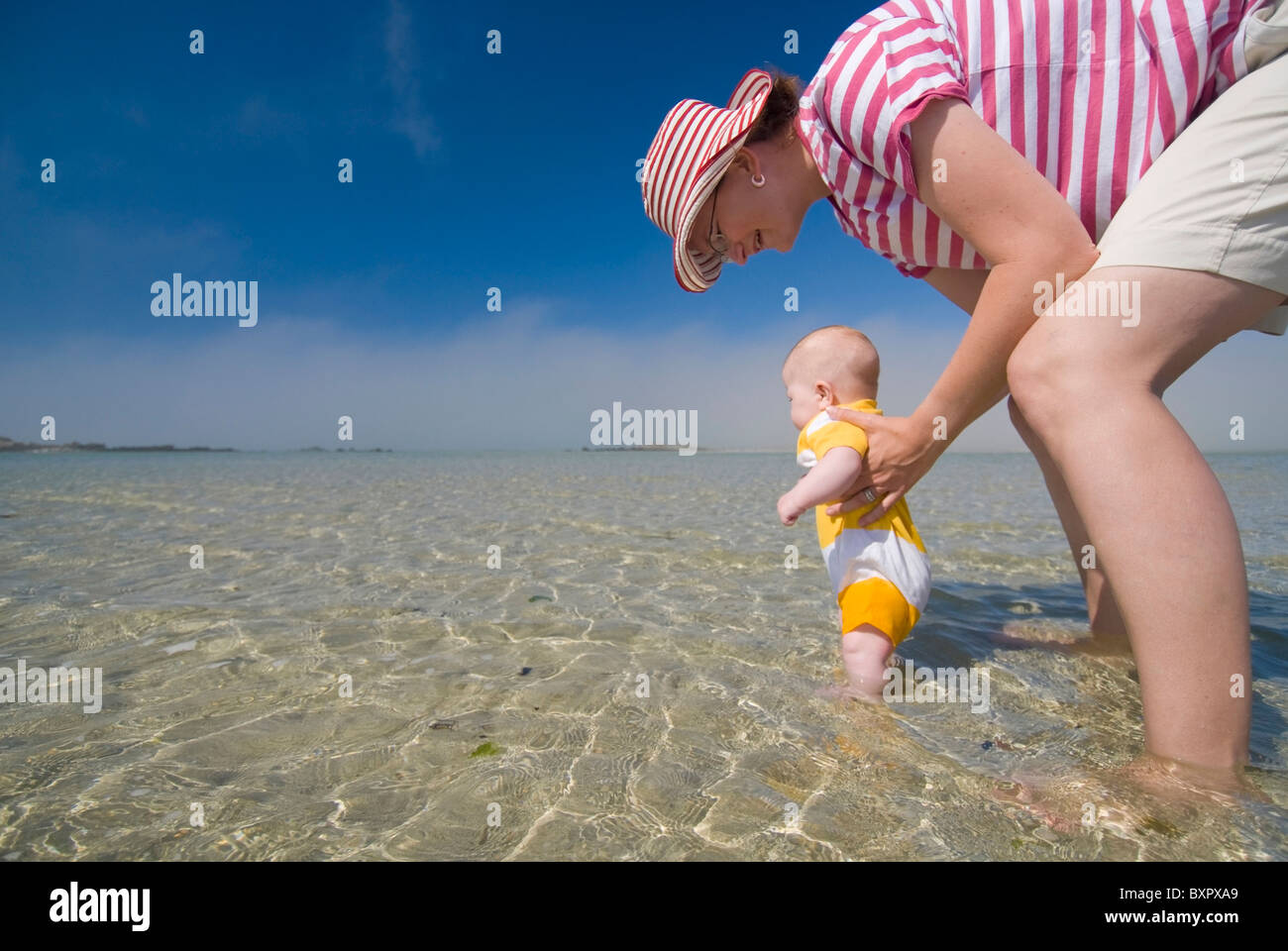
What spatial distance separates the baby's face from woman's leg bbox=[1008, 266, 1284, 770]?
1.08 metres

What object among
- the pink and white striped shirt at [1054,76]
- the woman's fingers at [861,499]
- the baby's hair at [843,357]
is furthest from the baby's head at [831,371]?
the pink and white striped shirt at [1054,76]

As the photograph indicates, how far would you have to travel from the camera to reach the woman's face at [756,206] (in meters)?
2.27

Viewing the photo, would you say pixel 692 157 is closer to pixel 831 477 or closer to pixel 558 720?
pixel 831 477

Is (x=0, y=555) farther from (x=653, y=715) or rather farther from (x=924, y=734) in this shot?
(x=924, y=734)

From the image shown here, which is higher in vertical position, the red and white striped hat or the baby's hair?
the red and white striped hat

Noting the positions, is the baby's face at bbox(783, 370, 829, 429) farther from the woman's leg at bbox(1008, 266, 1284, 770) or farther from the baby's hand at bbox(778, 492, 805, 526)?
the woman's leg at bbox(1008, 266, 1284, 770)

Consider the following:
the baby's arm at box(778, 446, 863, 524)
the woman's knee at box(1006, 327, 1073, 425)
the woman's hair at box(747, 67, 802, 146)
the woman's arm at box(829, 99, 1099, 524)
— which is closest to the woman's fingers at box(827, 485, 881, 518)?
the baby's arm at box(778, 446, 863, 524)

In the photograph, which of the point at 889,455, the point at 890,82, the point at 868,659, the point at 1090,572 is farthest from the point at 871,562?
the point at 890,82

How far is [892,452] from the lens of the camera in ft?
7.09

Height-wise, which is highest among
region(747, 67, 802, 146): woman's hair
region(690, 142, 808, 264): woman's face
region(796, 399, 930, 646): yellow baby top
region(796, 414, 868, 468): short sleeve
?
region(747, 67, 802, 146): woman's hair

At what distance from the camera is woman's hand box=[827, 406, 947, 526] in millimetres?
2084

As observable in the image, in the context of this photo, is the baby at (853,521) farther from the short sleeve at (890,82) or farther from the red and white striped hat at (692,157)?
the short sleeve at (890,82)

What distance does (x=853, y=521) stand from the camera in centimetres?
247

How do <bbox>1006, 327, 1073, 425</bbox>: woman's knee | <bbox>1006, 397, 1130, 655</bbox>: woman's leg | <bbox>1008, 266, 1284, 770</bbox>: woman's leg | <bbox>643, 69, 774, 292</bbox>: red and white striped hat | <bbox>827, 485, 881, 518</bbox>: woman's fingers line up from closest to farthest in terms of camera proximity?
<bbox>1008, 266, 1284, 770</bbox>: woman's leg < <bbox>1006, 327, 1073, 425</bbox>: woman's knee < <bbox>643, 69, 774, 292</bbox>: red and white striped hat < <bbox>827, 485, 881, 518</bbox>: woman's fingers < <bbox>1006, 397, 1130, 655</bbox>: woman's leg
